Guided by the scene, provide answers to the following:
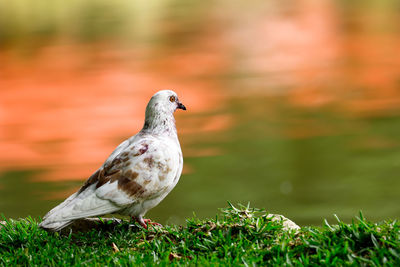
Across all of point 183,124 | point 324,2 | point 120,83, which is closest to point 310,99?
point 183,124

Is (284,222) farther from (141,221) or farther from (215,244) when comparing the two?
(141,221)

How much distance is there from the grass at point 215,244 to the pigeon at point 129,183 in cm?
27

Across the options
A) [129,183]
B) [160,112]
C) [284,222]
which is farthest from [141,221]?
[284,222]

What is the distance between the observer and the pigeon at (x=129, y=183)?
5.20m

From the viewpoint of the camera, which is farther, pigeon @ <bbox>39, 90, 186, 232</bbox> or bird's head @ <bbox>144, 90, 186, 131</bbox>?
bird's head @ <bbox>144, 90, 186, 131</bbox>

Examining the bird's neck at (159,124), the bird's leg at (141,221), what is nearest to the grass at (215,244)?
the bird's leg at (141,221)

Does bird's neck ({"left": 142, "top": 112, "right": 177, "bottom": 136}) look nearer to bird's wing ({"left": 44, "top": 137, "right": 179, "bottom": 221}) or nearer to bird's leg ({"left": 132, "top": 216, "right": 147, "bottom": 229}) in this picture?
bird's wing ({"left": 44, "top": 137, "right": 179, "bottom": 221})

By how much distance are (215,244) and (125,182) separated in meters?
→ 0.86

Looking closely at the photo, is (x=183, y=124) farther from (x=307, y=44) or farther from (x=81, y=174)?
(x=307, y=44)

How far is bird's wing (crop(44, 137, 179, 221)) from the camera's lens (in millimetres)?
5227

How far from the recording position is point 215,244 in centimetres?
520

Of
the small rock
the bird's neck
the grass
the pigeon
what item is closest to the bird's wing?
the pigeon

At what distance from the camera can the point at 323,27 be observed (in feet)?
80.3

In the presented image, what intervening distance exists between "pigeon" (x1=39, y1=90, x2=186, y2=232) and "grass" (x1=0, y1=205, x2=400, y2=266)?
27 cm
